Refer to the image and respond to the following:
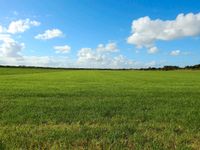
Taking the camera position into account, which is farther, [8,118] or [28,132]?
[8,118]

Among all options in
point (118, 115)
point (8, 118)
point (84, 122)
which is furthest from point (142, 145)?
point (8, 118)

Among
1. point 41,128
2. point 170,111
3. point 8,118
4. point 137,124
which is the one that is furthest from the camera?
point 170,111

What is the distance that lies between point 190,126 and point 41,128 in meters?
4.54

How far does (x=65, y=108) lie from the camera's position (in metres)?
12.7

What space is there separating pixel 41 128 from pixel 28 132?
1.80 ft

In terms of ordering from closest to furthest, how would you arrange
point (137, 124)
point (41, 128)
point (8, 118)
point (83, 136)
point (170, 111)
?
1. point (83, 136)
2. point (41, 128)
3. point (137, 124)
4. point (8, 118)
5. point (170, 111)

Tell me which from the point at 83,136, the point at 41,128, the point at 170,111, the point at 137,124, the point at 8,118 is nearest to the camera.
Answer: the point at 83,136

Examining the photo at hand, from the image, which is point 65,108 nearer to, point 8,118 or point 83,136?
point 8,118

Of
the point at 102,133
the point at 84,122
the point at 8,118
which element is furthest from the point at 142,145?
the point at 8,118

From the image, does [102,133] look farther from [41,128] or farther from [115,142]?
[41,128]

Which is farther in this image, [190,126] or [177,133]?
[190,126]

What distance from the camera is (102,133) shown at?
8.27 metres

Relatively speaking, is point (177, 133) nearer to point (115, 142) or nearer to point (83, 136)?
point (115, 142)

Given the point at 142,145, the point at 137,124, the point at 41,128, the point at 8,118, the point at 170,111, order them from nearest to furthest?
the point at 142,145
the point at 41,128
the point at 137,124
the point at 8,118
the point at 170,111
